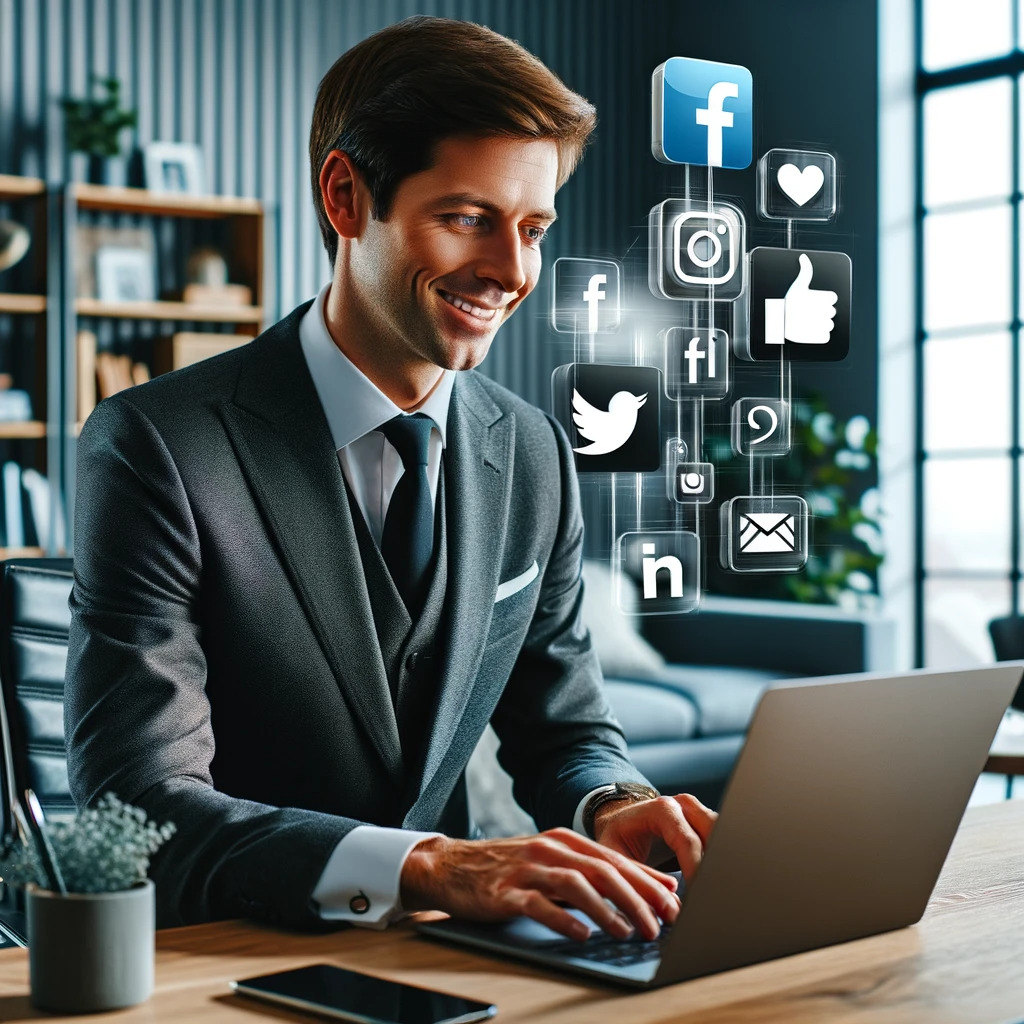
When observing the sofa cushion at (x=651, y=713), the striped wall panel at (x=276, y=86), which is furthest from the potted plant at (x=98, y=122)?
the sofa cushion at (x=651, y=713)

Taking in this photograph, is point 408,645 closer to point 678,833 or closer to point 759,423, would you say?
point 678,833

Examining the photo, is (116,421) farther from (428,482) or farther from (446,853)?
(446,853)

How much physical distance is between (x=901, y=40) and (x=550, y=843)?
548cm

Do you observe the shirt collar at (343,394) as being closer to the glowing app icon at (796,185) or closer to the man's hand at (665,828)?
the man's hand at (665,828)

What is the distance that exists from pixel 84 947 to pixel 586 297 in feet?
4.41

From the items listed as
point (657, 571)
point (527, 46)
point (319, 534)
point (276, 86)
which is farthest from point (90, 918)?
point (527, 46)

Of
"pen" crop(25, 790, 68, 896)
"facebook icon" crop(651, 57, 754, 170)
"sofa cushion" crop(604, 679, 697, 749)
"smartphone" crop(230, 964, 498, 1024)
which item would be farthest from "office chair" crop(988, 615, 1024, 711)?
"pen" crop(25, 790, 68, 896)

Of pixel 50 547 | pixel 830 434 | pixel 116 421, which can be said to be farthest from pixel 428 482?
pixel 830 434

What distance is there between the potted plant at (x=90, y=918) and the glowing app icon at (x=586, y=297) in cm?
124

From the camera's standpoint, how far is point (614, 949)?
2.87 feet

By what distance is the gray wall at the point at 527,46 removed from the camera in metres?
4.80

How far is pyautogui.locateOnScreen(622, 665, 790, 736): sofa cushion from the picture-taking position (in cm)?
428

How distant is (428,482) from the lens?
4.63ft

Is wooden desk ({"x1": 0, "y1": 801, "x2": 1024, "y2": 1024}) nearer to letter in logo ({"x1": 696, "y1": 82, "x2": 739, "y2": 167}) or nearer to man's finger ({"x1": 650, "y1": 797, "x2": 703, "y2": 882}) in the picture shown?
man's finger ({"x1": 650, "y1": 797, "x2": 703, "y2": 882})
